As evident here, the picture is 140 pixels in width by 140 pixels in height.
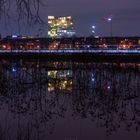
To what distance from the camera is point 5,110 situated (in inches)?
836

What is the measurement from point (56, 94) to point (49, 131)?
10.1 meters

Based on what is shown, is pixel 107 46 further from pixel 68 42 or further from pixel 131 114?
pixel 131 114

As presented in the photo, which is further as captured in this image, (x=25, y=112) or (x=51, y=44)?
(x=51, y=44)

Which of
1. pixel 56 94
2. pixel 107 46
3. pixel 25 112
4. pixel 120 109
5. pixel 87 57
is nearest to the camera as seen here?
pixel 25 112

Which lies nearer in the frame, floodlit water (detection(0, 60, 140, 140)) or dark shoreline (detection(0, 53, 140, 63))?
floodlit water (detection(0, 60, 140, 140))

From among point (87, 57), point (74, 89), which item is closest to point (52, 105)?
point (74, 89)

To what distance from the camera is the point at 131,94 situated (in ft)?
91.2

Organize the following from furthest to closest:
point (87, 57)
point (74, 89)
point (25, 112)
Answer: point (87, 57)
point (74, 89)
point (25, 112)

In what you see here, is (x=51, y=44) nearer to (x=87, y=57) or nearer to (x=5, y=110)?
(x=87, y=57)

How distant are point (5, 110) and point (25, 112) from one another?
91 centimetres

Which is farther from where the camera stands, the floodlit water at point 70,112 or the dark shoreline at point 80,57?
the dark shoreline at point 80,57

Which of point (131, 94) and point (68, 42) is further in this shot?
point (68, 42)

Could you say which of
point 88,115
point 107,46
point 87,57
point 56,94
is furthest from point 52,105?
point 107,46

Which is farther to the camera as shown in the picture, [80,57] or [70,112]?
[80,57]
